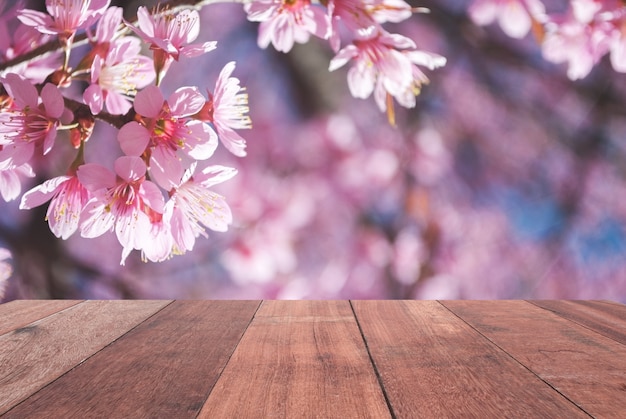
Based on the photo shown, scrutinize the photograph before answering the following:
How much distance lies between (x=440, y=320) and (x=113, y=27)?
978mm

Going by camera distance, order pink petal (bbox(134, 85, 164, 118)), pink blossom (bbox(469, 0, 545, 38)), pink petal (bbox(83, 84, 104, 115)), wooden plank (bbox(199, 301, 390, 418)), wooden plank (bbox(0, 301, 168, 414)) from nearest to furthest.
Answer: wooden plank (bbox(199, 301, 390, 418)), wooden plank (bbox(0, 301, 168, 414)), pink petal (bbox(134, 85, 164, 118)), pink petal (bbox(83, 84, 104, 115)), pink blossom (bbox(469, 0, 545, 38))

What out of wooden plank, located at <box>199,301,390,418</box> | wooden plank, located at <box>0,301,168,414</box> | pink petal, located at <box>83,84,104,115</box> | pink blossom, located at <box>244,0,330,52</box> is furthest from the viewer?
pink blossom, located at <box>244,0,330,52</box>

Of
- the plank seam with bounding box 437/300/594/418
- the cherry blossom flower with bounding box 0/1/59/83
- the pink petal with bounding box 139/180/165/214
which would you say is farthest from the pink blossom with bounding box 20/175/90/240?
the plank seam with bounding box 437/300/594/418

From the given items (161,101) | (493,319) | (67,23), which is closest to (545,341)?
(493,319)

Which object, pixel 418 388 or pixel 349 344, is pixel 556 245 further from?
pixel 418 388

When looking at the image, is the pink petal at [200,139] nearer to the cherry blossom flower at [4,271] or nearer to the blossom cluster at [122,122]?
the blossom cluster at [122,122]

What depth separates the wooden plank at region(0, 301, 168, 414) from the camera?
917 mm

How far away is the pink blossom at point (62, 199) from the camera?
4.34 feet

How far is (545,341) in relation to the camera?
115cm

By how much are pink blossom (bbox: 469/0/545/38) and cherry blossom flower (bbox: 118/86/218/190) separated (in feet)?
2.52

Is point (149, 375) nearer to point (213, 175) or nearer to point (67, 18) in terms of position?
point (213, 175)

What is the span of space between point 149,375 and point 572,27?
A: 4.40 feet

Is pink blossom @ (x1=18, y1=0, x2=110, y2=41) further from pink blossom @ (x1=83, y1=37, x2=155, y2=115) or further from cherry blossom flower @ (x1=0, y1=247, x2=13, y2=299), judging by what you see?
cherry blossom flower @ (x1=0, y1=247, x2=13, y2=299)

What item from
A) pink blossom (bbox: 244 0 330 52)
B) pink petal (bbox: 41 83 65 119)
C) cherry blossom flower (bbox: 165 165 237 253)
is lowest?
cherry blossom flower (bbox: 165 165 237 253)
